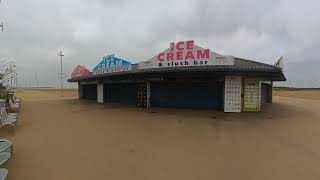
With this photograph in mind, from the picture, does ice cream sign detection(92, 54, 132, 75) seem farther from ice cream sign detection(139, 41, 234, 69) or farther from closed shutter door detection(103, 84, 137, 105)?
ice cream sign detection(139, 41, 234, 69)

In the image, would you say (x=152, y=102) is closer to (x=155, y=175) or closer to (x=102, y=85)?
(x=102, y=85)

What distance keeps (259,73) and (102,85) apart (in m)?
15.0

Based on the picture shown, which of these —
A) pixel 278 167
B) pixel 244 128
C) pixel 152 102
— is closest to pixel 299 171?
pixel 278 167

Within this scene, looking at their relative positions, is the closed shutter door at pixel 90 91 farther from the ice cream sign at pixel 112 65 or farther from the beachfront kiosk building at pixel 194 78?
the beachfront kiosk building at pixel 194 78

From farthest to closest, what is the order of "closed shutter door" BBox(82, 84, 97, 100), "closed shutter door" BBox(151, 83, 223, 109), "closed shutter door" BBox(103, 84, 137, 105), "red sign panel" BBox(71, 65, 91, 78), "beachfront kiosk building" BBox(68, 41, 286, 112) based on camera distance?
"closed shutter door" BBox(82, 84, 97, 100) → "red sign panel" BBox(71, 65, 91, 78) → "closed shutter door" BBox(103, 84, 137, 105) → "closed shutter door" BBox(151, 83, 223, 109) → "beachfront kiosk building" BBox(68, 41, 286, 112)

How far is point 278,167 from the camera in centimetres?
560

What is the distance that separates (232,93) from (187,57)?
3.50m

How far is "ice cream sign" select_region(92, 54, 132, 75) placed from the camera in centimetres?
2005

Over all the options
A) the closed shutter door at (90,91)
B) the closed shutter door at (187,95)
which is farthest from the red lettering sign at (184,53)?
the closed shutter door at (90,91)

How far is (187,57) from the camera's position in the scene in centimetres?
1594

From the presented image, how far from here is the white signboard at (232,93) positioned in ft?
51.2

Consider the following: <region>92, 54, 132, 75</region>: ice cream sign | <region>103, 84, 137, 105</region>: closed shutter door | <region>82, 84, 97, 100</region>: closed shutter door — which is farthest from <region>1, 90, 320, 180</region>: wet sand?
<region>82, 84, 97, 100</region>: closed shutter door

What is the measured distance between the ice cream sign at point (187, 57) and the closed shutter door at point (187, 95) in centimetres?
209

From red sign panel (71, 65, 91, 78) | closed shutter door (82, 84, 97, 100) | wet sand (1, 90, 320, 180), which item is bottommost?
wet sand (1, 90, 320, 180)
